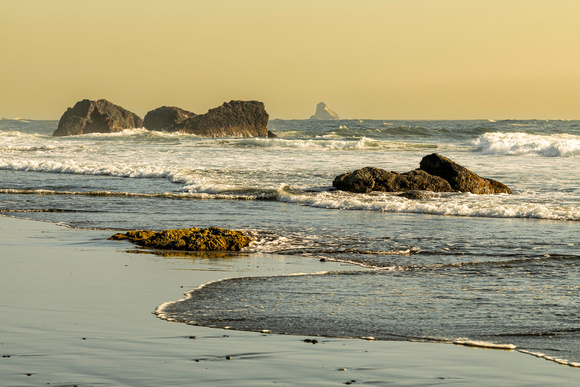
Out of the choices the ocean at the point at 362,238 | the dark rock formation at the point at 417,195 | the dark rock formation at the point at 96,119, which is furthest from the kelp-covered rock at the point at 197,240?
the dark rock formation at the point at 96,119

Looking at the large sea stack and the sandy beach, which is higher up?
the large sea stack

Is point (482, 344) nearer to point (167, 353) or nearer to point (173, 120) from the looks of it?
point (167, 353)

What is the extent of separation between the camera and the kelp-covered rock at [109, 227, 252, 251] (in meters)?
10.8

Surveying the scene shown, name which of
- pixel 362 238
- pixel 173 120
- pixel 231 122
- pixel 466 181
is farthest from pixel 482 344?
pixel 173 120

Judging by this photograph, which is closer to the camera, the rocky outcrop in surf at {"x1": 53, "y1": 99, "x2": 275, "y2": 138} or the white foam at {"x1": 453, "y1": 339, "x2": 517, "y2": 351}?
the white foam at {"x1": 453, "y1": 339, "x2": 517, "y2": 351}

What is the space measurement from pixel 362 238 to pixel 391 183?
798cm

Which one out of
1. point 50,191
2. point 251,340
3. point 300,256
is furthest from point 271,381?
point 50,191

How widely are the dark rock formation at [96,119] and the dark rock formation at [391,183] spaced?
61.2 meters

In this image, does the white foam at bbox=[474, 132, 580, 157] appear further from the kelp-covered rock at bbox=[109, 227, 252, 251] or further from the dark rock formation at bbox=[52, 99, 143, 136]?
the dark rock formation at bbox=[52, 99, 143, 136]

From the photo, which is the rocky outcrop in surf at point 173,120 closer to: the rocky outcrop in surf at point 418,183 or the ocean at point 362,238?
the ocean at point 362,238

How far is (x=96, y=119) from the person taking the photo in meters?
79.1

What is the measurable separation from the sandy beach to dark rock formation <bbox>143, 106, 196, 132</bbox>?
71.2 meters

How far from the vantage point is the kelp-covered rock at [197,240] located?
35.4 feet

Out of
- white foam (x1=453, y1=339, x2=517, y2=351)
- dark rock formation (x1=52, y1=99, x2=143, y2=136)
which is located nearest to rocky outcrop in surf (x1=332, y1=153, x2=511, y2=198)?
white foam (x1=453, y1=339, x2=517, y2=351)
